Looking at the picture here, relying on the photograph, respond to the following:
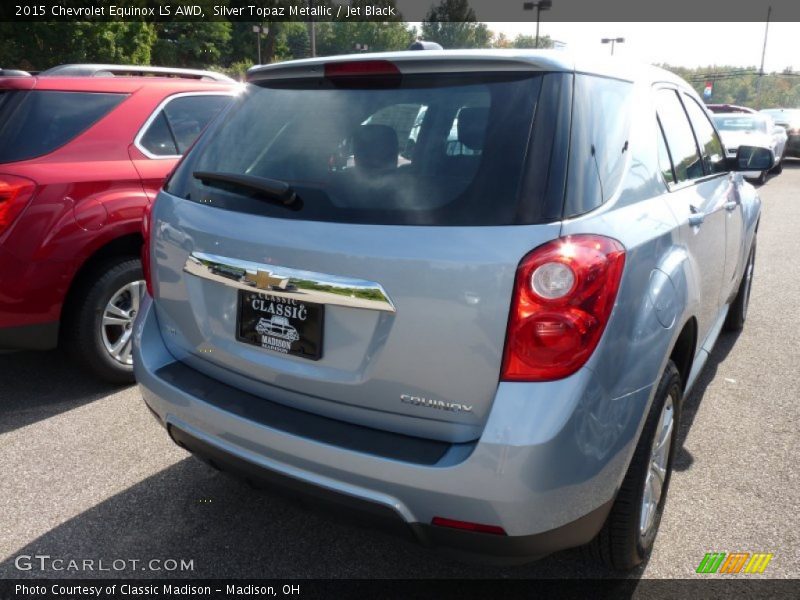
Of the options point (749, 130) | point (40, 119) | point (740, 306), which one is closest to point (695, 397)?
point (740, 306)

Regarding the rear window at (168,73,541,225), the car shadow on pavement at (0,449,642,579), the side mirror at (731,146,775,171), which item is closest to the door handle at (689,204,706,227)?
the rear window at (168,73,541,225)

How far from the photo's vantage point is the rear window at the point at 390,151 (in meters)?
1.87

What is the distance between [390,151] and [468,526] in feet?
3.63

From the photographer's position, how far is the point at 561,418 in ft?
5.66

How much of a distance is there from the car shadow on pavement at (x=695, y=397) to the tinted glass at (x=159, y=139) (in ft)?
10.8

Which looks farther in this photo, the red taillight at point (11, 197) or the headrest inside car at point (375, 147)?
the red taillight at point (11, 197)

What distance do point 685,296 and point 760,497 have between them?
45.1 inches

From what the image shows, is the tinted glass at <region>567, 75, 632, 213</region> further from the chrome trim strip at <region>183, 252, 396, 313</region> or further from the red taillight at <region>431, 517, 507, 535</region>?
the red taillight at <region>431, 517, 507, 535</region>

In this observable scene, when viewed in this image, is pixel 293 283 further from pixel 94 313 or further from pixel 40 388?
pixel 40 388

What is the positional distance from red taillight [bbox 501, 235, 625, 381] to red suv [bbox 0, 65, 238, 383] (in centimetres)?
248

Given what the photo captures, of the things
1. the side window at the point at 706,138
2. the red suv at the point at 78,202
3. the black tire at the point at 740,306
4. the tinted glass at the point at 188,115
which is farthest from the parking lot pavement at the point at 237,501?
the tinted glass at the point at 188,115

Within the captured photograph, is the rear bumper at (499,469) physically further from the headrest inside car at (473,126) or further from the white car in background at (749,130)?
the white car in background at (749,130)

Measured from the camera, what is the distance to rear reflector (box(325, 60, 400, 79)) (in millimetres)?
2137

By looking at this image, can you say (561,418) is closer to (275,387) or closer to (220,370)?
(275,387)
